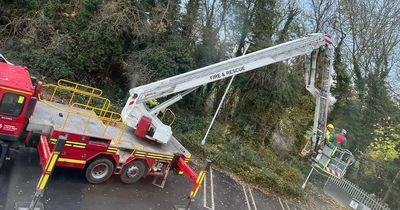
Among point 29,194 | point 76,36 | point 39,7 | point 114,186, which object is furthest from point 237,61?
point 39,7

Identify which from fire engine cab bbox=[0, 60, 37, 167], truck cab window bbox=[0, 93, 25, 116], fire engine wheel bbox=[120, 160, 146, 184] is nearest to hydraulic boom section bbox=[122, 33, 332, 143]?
fire engine wheel bbox=[120, 160, 146, 184]

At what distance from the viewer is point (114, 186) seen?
41.0ft

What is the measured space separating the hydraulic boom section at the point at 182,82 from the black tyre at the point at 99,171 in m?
1.60

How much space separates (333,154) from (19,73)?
41.2ft

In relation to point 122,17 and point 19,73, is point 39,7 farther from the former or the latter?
point 19,73

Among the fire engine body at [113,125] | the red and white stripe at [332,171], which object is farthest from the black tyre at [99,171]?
the red and white stripe at [332,171]

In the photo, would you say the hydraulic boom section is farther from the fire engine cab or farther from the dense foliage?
the dense foliage

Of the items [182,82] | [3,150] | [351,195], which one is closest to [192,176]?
[182,82]

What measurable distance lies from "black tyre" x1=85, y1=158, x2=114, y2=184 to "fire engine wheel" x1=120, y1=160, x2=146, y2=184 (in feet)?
1.69

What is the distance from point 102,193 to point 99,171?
72cm

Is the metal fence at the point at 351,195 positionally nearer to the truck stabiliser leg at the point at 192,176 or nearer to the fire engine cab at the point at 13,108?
the truck stabiliser leg at the point at 192,176

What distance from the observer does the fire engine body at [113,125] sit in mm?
10578

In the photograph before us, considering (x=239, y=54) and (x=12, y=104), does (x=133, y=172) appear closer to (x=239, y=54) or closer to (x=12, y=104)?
(x=12, y=104)

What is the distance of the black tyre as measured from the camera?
11795mm
